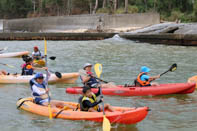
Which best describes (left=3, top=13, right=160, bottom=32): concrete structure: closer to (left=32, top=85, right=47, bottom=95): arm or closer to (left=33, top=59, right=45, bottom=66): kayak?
(left=33, top=59, right=45, bottom=66): kayak

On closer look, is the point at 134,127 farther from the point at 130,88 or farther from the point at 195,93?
the point at 195,93

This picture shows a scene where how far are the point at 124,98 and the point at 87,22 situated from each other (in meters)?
24.9

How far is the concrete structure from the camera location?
107ft

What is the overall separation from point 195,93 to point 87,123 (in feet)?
15.9

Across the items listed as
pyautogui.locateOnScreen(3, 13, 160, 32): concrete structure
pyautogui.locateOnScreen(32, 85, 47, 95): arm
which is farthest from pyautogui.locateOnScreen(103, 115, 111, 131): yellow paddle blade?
pyautogui.locateOnScreen(3, 13, 160, 32): concrete structure

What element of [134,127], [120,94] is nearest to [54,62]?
[120,94]

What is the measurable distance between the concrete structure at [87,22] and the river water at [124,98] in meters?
9.17

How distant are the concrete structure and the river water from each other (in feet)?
30.1

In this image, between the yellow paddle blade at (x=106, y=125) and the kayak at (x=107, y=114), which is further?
the kayak at (x=107, y=114)

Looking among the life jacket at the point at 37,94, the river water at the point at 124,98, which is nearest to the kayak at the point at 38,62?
the river water at the point at 124,98

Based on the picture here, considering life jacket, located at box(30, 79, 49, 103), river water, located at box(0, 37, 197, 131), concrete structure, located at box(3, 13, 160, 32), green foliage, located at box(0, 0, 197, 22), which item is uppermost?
green foliage, located at box(0, 0, 197, 22)

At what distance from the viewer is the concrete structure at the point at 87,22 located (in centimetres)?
3250

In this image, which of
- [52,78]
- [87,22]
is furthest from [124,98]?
[87,22]

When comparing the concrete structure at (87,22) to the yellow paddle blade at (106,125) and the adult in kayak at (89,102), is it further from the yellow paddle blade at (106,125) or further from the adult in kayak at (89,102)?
the yellow paddle blade at (106,125)
